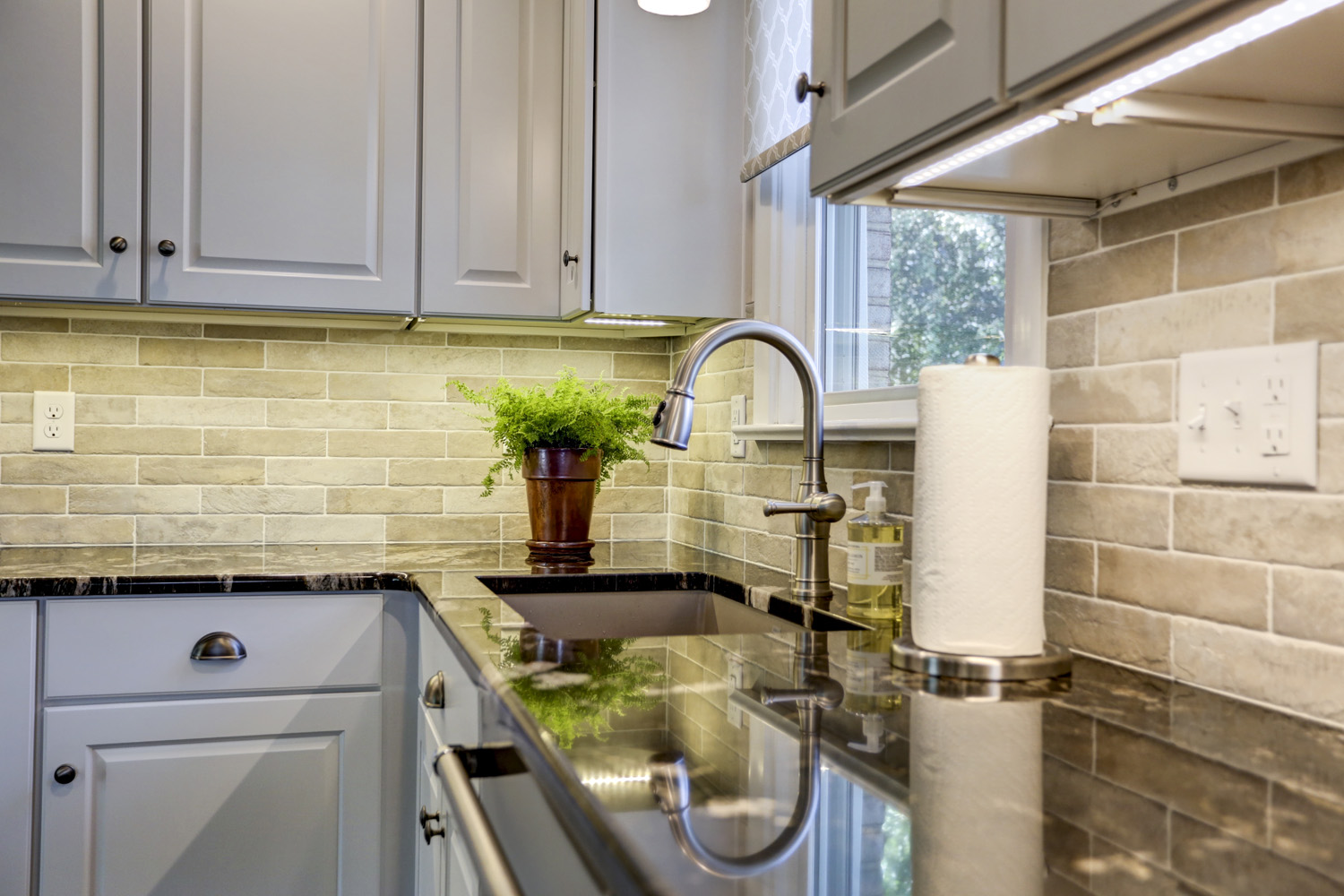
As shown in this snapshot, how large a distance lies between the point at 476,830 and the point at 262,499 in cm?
169

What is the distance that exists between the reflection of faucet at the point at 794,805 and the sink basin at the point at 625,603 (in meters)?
0.79

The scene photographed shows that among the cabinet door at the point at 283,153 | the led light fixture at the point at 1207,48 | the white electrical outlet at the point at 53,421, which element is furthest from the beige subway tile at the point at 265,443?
the led light fixture at the point at 1207,48

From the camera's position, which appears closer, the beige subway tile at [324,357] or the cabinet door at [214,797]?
the cabinet door at [214,797]

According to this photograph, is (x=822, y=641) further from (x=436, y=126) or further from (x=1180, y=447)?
(x=436, y=126)

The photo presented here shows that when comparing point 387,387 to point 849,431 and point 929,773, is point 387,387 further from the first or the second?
point 929,773

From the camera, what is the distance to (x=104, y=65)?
2115mm

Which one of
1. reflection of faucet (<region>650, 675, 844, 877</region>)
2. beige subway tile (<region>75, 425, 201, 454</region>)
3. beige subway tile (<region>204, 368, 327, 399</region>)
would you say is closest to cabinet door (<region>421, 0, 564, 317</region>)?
beige subway tile (<region>204, 368, 327, 399</region>)

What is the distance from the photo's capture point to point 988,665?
1102 millimetres

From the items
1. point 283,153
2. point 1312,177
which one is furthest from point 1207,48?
point 283,153

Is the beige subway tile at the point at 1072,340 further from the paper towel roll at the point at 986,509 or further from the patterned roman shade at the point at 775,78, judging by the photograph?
the patterned roman shade at the point at 775,78

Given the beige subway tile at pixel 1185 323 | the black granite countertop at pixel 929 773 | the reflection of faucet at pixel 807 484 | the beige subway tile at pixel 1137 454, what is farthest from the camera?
the reflection of faucet at pixel 807 484

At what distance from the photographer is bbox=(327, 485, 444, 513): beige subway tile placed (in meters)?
2.55

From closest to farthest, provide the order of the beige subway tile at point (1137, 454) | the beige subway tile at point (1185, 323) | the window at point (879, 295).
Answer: the beige subway tile at point (1185, 323) → the beige subway tile at point (1137, 454) → the window at point (879, 295)

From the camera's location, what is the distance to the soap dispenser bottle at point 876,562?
1471 mm
